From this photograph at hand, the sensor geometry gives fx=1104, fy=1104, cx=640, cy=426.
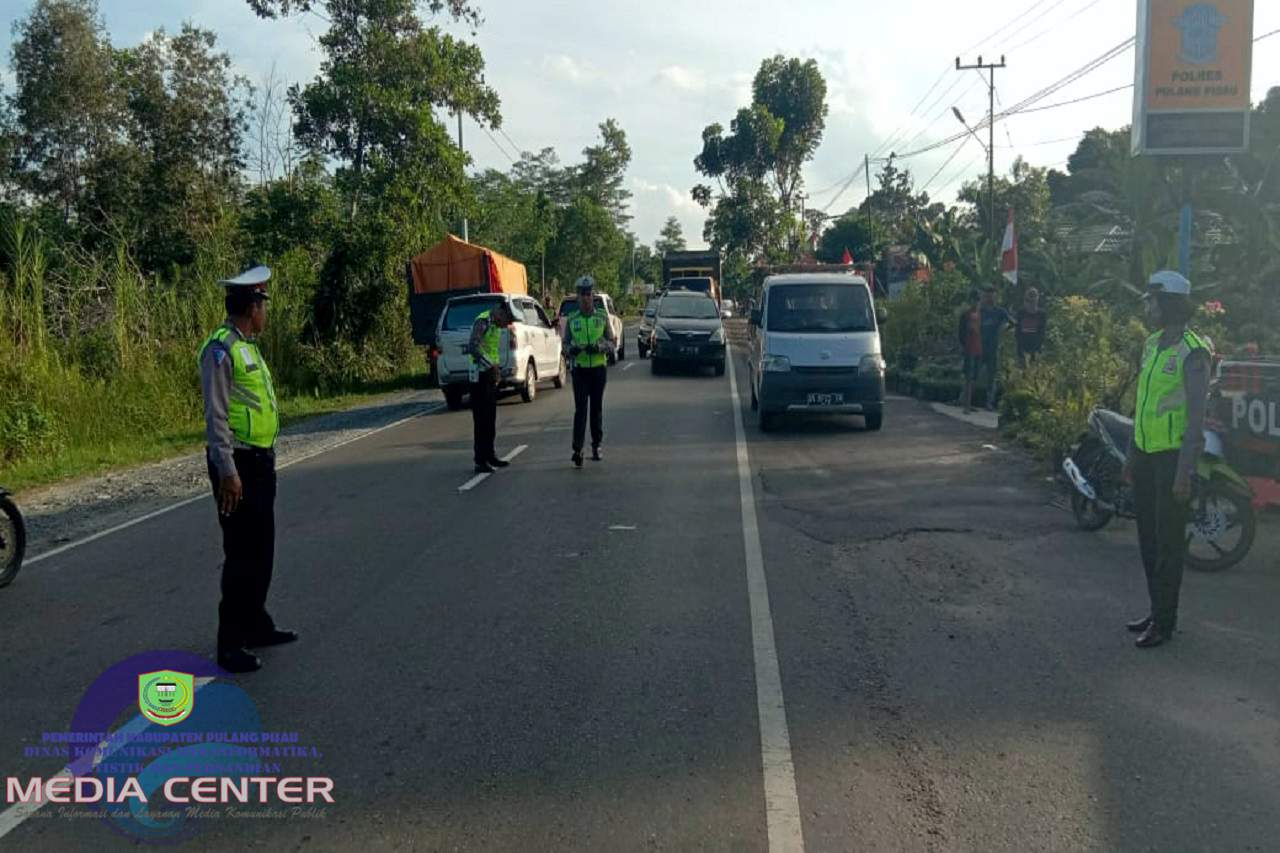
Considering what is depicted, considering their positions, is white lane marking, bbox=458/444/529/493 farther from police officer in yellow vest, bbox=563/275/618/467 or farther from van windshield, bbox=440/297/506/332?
van windshield, bbox=440/297/506/332

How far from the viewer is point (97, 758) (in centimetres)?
462

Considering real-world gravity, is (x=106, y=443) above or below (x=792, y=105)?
below

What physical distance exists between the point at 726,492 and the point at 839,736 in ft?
19.3

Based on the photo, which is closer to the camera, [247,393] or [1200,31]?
[247,393]

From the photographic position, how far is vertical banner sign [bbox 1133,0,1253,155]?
451 inches

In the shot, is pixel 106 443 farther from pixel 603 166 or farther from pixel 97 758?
pixel 603 166

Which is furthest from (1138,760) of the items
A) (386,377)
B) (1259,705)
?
(386,377)

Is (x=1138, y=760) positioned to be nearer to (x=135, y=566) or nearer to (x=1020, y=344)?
(x=135, y=566)

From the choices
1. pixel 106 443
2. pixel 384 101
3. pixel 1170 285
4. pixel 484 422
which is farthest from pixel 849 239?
pixel 1170 285

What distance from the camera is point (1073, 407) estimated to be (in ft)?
39.3

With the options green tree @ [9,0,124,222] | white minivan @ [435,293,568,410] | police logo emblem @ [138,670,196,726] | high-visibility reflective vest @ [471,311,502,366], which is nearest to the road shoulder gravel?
white minivan @ [435,293,568,410]

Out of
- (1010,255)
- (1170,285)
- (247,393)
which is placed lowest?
(247,393)

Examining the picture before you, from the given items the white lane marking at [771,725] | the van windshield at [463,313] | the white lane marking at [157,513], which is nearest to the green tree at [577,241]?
the van windshield at [463,313]

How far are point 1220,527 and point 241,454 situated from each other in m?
6.23
